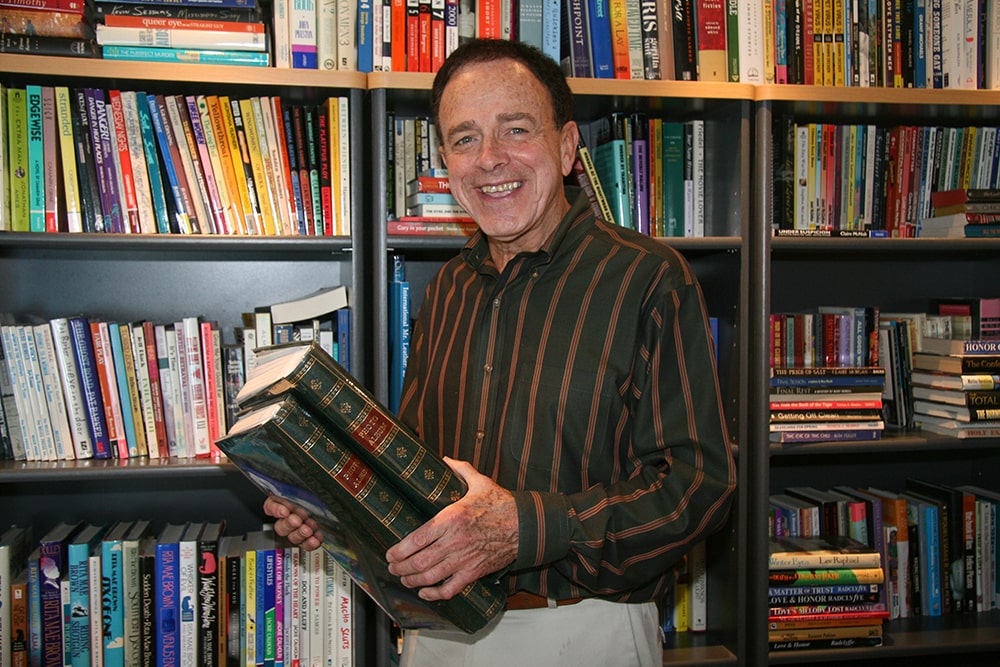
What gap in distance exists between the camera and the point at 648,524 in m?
1.22

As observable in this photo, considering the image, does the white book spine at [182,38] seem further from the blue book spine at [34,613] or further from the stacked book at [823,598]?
the stacked book at [823,598]

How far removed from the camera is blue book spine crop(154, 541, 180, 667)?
1.87 metres

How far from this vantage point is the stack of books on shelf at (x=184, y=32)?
6.03 feet

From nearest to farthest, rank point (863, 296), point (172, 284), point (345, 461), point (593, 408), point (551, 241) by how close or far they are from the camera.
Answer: point (345, 461) → point (593, 408) → point (551, 241) → point (172, 284) → point (863, 296)

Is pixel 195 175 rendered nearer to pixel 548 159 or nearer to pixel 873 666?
pixel 548 159

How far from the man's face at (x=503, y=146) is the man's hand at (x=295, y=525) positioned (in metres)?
0.56

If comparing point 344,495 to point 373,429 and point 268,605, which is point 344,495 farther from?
point 268,605

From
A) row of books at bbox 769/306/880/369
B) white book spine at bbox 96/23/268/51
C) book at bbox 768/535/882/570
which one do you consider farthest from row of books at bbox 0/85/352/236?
book at bbox 768/535/882/570

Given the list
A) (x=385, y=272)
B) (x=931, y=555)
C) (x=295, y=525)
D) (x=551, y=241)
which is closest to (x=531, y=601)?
(x=295, y=525)

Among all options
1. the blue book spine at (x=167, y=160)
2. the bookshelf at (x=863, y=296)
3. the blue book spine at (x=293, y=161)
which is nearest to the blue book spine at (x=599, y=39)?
the bookshelf at (x=863, y=296)

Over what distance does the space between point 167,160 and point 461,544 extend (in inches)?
48.7

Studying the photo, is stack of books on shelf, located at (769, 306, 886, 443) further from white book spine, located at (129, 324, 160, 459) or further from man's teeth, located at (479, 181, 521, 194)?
white book spine, located at (129, 324, 160, 459)

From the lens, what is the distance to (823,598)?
2.09 meters

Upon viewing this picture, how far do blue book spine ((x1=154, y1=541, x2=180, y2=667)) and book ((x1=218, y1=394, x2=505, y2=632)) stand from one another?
793 mm
